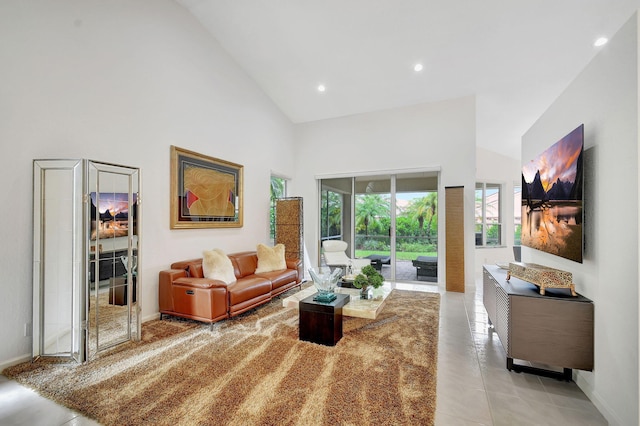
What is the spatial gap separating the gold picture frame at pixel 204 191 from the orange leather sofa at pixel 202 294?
671 millimetres

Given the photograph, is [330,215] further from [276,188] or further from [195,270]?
[195,270]

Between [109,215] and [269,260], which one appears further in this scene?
[269,260]

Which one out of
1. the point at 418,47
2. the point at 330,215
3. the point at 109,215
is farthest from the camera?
the point at 330,215

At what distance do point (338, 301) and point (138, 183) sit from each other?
2.53 m

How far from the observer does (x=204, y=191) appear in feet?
14.3

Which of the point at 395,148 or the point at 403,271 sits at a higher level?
the point at 395,148

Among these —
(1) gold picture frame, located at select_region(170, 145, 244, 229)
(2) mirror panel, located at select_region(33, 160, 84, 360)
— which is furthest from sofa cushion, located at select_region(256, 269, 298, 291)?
(2) mirror panel, located at select_region(33, 160, 84, 360)

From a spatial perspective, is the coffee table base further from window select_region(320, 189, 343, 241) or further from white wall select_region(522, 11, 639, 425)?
window select_region(320, 189, 343, 241)

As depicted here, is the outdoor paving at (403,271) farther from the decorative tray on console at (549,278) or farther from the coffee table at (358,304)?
the decorative tray on console at (549,278)

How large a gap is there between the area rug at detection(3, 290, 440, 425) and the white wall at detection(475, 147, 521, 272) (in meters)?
4.94

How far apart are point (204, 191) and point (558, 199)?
172 inches

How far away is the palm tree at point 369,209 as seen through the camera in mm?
6176

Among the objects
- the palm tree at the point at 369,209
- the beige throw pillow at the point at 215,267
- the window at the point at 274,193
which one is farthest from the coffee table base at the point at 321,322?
the palm tree at the point at 369,209

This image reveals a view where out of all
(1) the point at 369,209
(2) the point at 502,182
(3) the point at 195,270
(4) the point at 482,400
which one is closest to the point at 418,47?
(1) the point at 369,209
